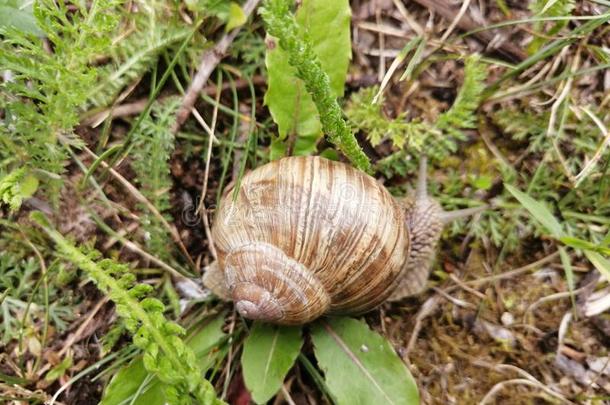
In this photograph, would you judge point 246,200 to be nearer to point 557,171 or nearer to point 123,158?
point 123,158

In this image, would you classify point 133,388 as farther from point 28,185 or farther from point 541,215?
point 541,215

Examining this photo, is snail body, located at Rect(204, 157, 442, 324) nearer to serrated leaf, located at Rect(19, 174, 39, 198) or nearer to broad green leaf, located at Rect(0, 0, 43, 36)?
serrated leaf, located at Rect(19, 174, 39, 198)

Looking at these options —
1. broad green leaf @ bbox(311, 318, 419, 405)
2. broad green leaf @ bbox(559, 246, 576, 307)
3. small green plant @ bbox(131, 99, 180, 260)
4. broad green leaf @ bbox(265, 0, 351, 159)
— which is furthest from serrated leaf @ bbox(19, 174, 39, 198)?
broad green leaf @ bbox(559, 246, 576, 307)

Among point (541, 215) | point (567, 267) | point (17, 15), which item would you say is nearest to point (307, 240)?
point (541, 215)

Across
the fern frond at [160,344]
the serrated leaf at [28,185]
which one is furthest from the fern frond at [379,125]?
the serrated leaf at [28,185]

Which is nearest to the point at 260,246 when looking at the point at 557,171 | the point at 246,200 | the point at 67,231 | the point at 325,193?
the point at 246,200

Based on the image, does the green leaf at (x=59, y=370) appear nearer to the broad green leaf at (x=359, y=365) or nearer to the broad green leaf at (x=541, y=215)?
the broad green leaf at (x=359, y=365)
